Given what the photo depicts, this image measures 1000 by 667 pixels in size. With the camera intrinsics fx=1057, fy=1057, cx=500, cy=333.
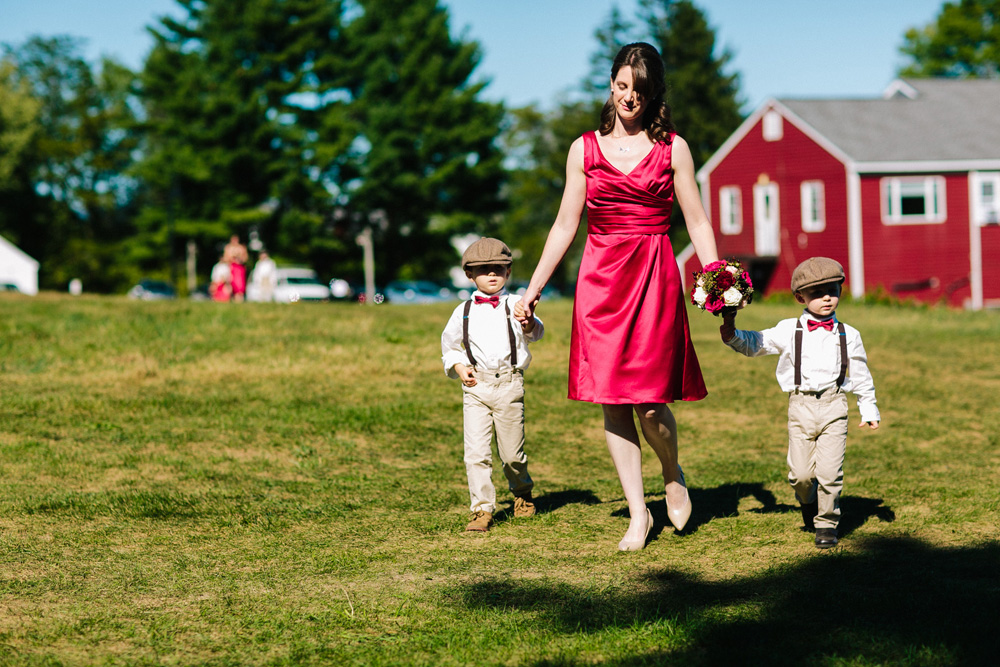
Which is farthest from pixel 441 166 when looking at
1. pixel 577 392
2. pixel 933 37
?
pixel 577 392

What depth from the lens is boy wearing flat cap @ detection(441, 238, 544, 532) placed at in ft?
19.2

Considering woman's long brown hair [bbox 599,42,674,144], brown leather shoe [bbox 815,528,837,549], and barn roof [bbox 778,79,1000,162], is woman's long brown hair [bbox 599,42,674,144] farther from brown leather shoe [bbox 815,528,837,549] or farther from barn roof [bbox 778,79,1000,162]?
barn roof [bbox 778,79,1000,162]

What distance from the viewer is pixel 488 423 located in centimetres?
595

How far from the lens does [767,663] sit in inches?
138

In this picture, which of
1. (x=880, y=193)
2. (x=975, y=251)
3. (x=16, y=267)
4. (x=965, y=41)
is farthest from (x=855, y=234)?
(x=16, y=267)

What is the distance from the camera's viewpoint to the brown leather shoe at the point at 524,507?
6180 millimetres

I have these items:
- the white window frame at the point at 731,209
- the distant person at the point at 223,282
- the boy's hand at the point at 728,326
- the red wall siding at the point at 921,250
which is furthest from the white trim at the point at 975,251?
the boy's hand at the point at 728,326

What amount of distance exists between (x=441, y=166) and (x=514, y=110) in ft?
110

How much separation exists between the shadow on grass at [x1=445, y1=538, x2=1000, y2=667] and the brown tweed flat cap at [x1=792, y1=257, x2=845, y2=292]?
1323mm

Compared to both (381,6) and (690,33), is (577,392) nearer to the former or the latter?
(381,6)

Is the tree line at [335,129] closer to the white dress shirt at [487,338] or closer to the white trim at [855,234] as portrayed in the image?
the white trim at [855,234]

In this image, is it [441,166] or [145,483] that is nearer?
[145,483]

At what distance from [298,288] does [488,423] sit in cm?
3865

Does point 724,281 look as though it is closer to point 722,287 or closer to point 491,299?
point 722,287
